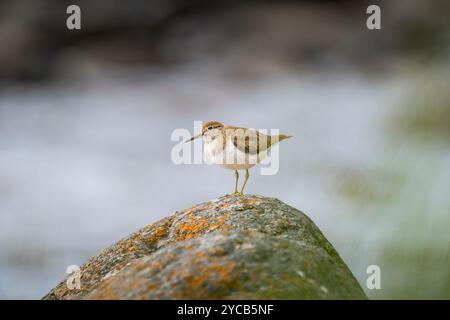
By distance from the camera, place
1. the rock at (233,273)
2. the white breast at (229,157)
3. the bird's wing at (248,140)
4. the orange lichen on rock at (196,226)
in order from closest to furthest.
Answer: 1. the rock at (233,273)
2. the orange lichen on rock at (196,226)
3. the white breast at (229,157)
4. the bird's wing at (248,140)

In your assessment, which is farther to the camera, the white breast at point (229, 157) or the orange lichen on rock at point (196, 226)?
the white breast at point (229, 157)

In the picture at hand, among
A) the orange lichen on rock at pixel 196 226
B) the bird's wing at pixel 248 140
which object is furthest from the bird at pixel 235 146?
the orange lichen on rock at pixel 196 226

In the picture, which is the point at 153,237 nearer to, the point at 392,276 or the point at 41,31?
the point at 392,276

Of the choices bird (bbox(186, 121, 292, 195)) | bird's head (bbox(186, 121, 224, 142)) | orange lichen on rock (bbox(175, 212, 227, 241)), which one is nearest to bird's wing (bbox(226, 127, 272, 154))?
bird (bbox(186, 121, 292, 195))

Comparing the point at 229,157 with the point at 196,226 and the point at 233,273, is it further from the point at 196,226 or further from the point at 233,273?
the point at 233,273

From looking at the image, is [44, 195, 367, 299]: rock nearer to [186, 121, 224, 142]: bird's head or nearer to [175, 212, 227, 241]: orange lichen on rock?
[175, 212, 227, 241]: orange lichen on rock

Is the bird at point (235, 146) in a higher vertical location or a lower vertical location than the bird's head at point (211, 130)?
lower

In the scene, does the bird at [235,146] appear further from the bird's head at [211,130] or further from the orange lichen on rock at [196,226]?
the orange lichen on rock at [196,226]

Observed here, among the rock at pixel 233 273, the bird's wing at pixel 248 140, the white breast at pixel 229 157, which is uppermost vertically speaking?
the bird's wing at pixel 248 140

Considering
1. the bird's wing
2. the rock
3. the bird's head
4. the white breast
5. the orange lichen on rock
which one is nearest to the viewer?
the rock

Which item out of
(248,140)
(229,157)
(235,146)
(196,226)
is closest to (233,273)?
(196,226)
